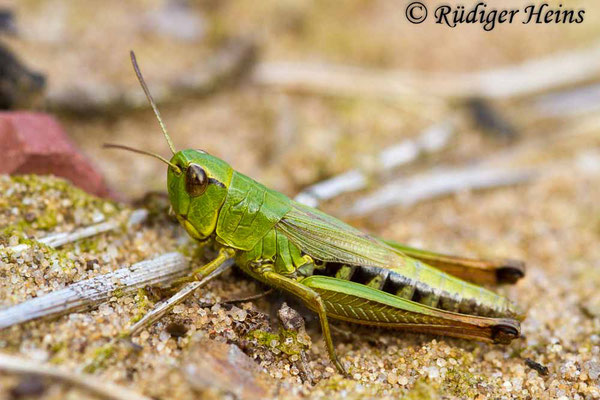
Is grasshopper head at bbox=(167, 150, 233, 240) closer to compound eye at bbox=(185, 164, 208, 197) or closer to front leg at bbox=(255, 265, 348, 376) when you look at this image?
compound eye at bbox=(185, 164, 208, 197)

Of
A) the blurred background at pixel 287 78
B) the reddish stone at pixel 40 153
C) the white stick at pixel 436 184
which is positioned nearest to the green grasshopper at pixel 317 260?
the reddish stone at pixel 40 153

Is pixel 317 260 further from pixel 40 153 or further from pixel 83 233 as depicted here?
pixel 40 153

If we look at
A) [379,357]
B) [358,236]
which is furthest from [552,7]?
[379,357]

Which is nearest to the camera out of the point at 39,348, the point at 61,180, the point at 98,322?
the point at 39,348

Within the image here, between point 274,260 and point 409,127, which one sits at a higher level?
point 409,127

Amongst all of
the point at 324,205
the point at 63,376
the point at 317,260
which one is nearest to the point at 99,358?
the point at 63,376

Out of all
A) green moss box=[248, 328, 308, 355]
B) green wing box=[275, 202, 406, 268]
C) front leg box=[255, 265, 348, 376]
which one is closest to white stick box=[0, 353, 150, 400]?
green moss box=[248, 328, 308, 355]

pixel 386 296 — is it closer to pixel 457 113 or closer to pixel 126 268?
pixel 126 268

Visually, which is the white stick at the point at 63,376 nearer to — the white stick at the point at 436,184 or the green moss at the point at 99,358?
the green moss at the point at 99,358
